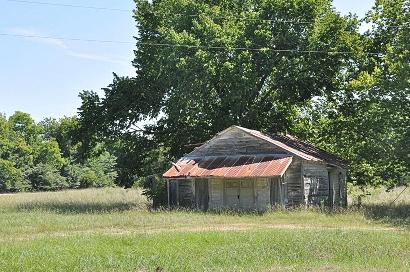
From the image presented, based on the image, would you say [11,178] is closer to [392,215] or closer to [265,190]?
[265,190]

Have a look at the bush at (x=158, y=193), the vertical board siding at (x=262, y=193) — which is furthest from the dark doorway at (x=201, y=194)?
the vertical board siding at (x=262, y=193)

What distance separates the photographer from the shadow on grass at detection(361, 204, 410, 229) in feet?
75.2

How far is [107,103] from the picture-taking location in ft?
124

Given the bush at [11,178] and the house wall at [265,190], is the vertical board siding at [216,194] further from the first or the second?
the bush at [11,178]

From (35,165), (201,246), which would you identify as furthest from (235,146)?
(35,165)

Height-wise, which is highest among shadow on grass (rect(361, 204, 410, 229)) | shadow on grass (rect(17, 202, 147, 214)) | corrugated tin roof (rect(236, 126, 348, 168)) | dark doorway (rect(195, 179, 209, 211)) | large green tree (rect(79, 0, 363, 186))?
large green tree (rect(79, 0, 363, 186))

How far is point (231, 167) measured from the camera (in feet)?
99.0

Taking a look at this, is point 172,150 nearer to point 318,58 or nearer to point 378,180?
point 318,58

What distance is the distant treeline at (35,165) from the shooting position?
72500 mm

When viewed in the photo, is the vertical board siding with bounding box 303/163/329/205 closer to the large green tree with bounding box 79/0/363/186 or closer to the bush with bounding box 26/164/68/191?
the large green tree with bounding box 79/0/363/186

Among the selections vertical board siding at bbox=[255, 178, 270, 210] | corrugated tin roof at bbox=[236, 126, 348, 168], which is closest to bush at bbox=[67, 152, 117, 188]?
corrugated tin roof at bbox=[236, 126, 348, 168]

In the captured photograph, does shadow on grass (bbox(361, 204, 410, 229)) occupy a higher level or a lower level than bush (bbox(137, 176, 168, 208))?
lower

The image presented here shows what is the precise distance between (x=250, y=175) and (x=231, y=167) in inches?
77.9

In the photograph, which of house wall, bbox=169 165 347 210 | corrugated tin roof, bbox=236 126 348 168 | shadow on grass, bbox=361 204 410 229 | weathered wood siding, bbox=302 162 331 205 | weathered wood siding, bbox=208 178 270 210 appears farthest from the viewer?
weathered wood siding, bbox=302 162 331 205
